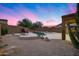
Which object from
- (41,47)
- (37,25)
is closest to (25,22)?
(37,25)

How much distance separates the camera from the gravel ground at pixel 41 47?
189 cm

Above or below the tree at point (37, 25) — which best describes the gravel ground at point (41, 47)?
below

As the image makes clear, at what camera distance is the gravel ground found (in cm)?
189

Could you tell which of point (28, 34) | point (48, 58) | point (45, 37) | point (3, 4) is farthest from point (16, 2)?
point (48, 58)

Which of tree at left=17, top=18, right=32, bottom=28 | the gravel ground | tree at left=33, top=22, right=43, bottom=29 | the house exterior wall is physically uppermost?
tree at left=17, top=18, right=32, bottom=28

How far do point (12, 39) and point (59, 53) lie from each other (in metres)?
0.52

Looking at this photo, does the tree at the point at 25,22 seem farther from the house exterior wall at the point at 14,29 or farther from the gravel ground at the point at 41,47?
the gravel ground at the point at 41,47

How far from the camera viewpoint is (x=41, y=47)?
6.27ft

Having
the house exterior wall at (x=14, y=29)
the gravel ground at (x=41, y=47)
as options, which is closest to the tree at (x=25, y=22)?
the house exterior wall at (x=14, y=29)

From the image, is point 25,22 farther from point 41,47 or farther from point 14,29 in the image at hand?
point 41,47

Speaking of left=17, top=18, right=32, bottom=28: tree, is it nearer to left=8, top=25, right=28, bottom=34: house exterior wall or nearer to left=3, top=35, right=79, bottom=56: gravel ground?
left=8, top=25, right=28, bottom=34: house exterior wall

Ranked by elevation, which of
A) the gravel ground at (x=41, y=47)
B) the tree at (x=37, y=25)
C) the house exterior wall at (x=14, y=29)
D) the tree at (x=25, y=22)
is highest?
the tree at (x=25, y=22)

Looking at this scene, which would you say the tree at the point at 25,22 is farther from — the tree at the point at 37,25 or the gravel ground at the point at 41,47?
the gravel ground at the point at 41,47

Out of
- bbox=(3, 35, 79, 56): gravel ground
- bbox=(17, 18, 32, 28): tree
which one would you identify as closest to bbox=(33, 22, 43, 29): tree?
bbox=(17, 18, 32, 28): tree
